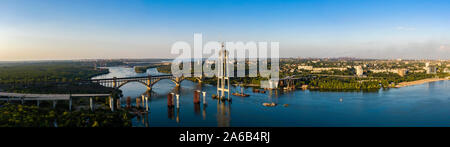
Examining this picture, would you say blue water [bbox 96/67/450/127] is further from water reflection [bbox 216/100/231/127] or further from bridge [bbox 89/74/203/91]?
bridge [bbox 89/74/203/91]

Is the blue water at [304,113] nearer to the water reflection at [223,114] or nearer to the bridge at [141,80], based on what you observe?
the water reflection at [223,114]

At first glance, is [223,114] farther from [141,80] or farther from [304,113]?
[141,80]

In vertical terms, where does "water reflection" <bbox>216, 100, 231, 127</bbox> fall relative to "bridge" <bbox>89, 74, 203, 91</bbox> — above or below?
below

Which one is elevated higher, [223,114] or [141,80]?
[141,80]

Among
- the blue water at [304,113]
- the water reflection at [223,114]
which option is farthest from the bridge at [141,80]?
the water reflection at [223,114]

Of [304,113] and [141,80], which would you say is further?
[141,80]

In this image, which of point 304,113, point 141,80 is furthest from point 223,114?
point 141,80

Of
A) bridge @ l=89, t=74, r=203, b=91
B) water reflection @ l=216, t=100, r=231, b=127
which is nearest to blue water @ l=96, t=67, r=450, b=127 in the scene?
water reflection @ l=216, t=100, r=231, b=127
